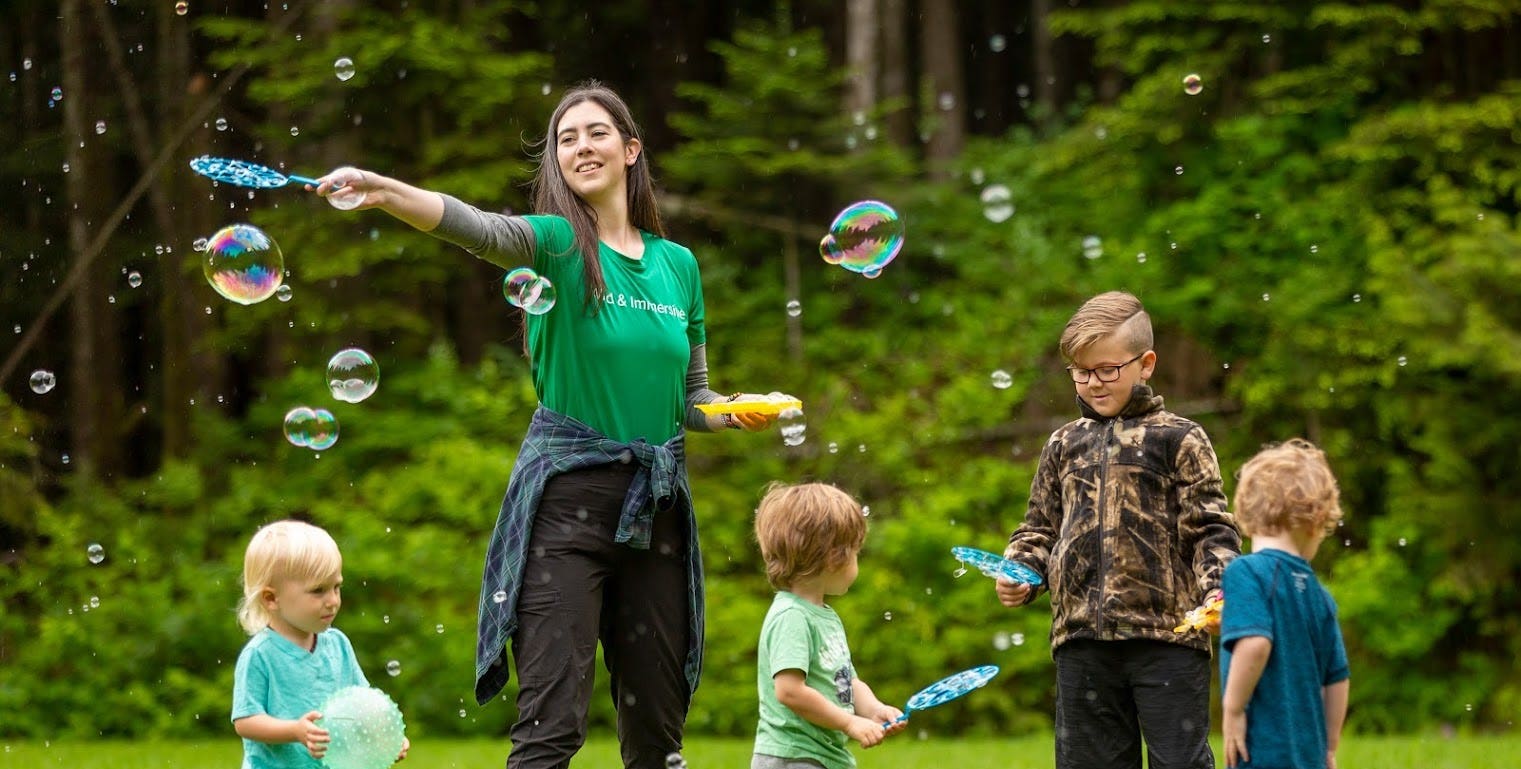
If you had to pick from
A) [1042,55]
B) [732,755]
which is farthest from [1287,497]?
[1042,55]

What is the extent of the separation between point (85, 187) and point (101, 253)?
0.52 metres

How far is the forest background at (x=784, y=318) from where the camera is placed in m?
9.70

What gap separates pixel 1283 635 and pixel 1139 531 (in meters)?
0.48

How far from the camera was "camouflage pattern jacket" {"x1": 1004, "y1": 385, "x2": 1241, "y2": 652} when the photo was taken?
357 centimetres

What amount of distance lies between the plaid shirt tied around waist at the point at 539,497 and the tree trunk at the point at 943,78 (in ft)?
35.9

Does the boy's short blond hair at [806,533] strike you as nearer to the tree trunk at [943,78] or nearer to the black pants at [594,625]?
the black pants at [594,625]

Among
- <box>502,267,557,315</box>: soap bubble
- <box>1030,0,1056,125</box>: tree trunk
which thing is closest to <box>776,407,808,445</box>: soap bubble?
<box>502,267,557,315</box>: soap bubble

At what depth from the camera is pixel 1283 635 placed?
322cm

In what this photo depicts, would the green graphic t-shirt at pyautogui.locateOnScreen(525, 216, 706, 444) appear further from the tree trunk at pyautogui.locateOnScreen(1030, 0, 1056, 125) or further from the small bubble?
the tree trunk at pyautogui.locateOnScreen(1030, 0, 1056, 125)

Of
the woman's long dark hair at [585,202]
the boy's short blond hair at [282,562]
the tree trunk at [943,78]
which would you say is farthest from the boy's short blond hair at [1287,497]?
the tree trunk at [943,78]

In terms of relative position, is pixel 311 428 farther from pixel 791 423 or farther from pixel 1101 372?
pixel 1101 372

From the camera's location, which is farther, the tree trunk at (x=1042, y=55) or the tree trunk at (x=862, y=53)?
the tree trunk at (x=1042, y=55)

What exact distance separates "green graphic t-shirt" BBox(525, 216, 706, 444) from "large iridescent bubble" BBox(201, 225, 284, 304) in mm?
1270

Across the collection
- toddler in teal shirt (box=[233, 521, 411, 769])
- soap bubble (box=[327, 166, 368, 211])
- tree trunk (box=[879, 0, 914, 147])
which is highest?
tree trunk (box=[879, 0, 914, 147])
